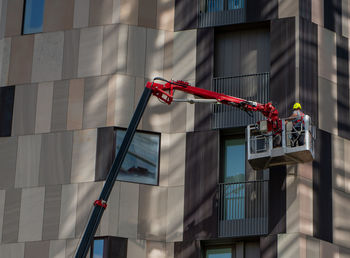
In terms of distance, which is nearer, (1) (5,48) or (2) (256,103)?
(2) (256,103)

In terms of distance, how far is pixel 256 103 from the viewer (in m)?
48.3

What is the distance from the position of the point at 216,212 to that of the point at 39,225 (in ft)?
28.3

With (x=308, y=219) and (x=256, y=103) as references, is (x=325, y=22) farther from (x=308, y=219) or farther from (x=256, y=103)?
(x=308, y=219)

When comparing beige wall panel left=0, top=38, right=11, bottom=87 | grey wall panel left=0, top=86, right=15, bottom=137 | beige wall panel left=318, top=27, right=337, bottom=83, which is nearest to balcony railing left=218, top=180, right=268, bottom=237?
beige wall panel left=318, top=27, right=337, bottom=83

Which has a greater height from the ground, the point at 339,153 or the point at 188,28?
the point at 188,28

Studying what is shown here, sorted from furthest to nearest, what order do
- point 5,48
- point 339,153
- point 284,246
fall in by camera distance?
point 5,48, point 339,153, point 284,246

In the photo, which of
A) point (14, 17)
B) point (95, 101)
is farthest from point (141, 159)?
point (14, 17)

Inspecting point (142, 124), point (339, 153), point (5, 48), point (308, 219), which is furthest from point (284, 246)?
point (5, 48)

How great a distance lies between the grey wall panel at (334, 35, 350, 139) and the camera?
5103cm

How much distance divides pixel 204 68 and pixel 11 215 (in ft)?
39.7

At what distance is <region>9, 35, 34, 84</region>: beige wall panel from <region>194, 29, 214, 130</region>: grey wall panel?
877 cm

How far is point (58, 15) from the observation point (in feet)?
176

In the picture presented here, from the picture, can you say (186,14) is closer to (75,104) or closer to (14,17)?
(75,104)

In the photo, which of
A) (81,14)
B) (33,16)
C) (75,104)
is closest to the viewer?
(75,104)
